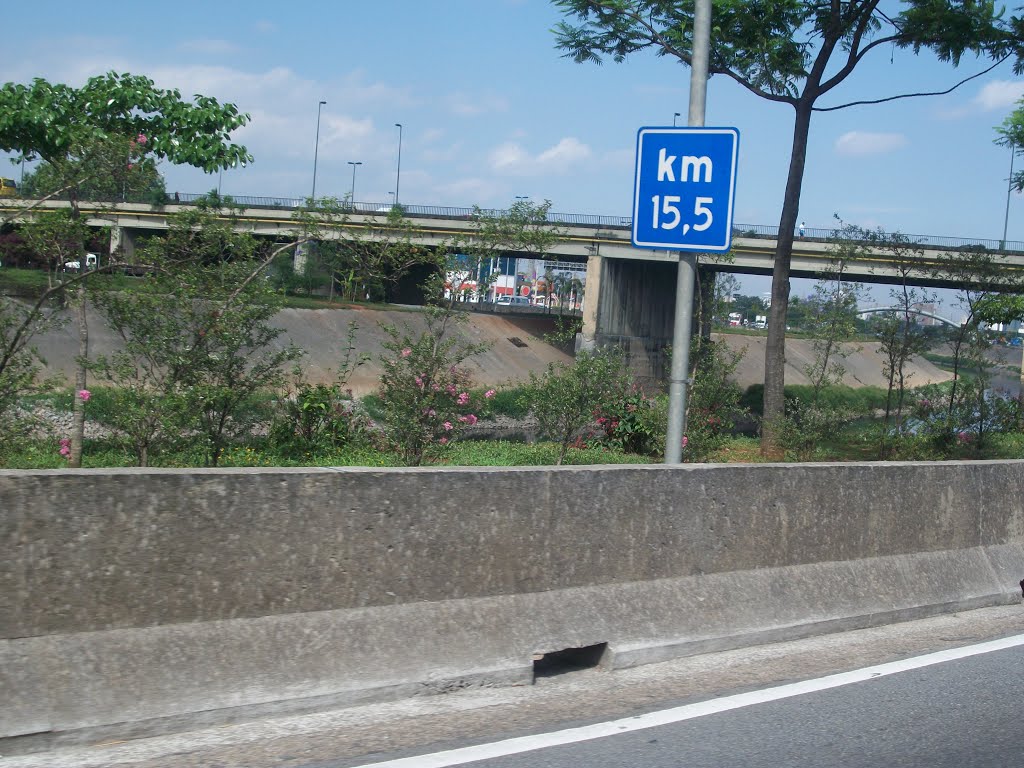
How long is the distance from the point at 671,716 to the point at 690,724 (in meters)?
0.14

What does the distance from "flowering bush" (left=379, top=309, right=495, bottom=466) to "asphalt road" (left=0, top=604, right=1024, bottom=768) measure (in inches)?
385

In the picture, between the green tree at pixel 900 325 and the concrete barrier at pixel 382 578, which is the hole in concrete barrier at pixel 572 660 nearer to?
the concrete barrier at pixel 382 578

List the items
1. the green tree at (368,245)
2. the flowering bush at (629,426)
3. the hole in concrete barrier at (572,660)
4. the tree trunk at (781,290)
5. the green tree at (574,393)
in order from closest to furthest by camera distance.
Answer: the hole in concrete barrier at (572,660), the green tree at (368,245), the green tree at (574,393), the flowering bush at (629,426), the tree trunk at (781,290)

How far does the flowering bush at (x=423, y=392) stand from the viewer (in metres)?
16.6

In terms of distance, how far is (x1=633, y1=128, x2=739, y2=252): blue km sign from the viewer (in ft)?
27.3

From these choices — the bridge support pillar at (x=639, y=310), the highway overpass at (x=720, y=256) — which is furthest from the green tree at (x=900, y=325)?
the bridge support pillar at (x=639, y=310)

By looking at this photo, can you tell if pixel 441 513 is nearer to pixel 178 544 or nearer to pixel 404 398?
pixel 178 544

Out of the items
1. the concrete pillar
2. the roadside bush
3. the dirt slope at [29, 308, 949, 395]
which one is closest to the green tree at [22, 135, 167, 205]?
the roadside bush

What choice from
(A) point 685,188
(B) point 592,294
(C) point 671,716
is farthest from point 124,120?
(B) point 592,294

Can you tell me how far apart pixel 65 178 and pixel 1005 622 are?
10.7 meters

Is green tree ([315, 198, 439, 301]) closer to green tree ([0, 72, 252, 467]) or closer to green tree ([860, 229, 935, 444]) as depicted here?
green tree ([0, 72, 252, 467])

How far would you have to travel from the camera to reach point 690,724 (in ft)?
18.8

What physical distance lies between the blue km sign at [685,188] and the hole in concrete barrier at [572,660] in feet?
10.4

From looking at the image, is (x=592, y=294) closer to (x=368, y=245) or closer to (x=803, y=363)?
(x=803, y=363)
